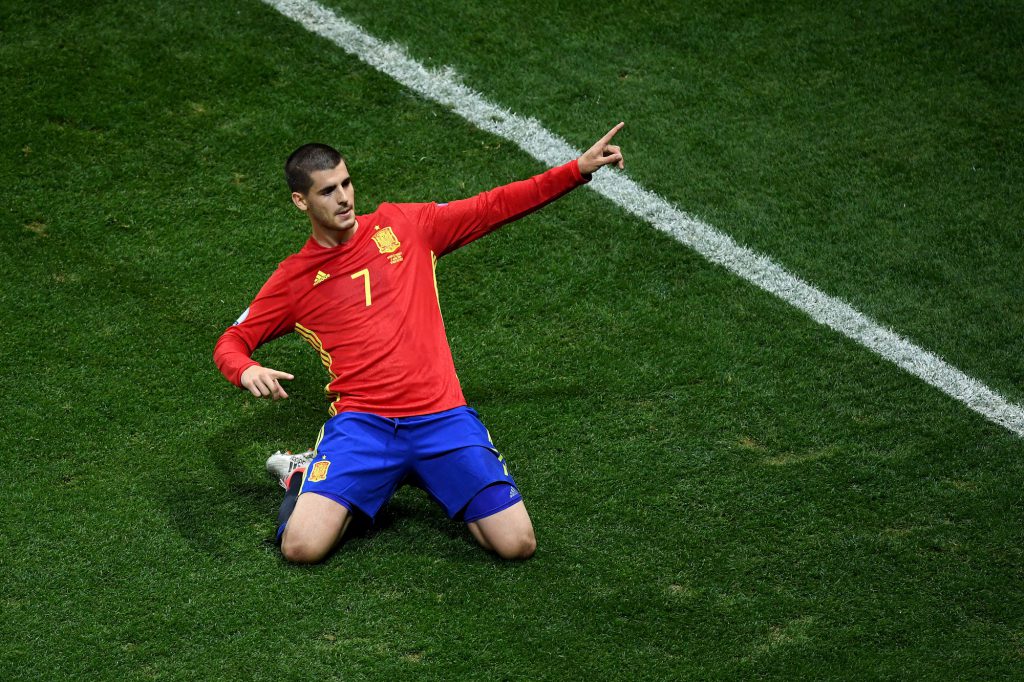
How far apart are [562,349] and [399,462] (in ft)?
4.28

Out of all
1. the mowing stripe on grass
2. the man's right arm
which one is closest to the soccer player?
the man's right arm

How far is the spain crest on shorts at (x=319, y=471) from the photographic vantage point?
5340 mm

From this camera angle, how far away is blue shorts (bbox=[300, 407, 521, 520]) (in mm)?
5324

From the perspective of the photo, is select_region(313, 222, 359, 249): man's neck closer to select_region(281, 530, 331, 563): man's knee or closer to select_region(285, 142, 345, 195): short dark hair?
select_region(285, 142, 345, 195): short dark hair

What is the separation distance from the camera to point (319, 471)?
536cm

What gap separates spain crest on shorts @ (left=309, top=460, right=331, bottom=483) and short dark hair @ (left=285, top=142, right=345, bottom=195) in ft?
3.90

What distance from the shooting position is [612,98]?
24.9 feet

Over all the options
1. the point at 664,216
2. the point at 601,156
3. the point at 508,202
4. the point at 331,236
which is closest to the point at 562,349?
the point at 508,202

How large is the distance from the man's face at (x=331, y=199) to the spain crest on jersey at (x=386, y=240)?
16cm

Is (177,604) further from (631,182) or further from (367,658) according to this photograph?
(631,182)

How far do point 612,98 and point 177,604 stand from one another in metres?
4.02

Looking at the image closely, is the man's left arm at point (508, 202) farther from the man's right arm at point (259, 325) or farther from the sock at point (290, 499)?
the sock at point (290, 499)

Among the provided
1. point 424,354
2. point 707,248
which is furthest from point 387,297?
point 707,248

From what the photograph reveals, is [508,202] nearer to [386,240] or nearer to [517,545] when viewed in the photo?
[386,240]
